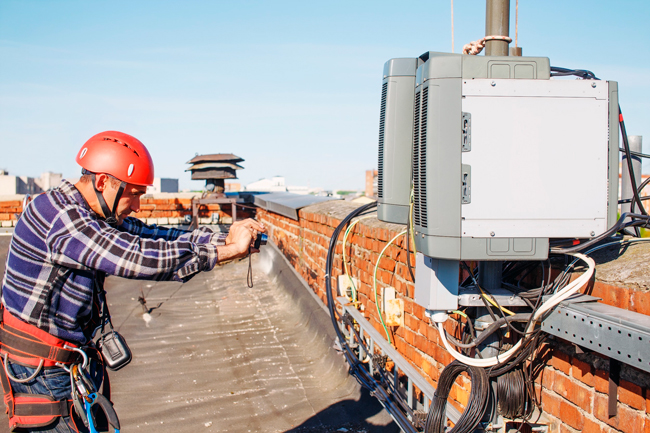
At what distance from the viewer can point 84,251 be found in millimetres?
2314

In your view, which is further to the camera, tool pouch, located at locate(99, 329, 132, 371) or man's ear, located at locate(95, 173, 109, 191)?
tool pouch, located at locate(99, 329, 132, 371)

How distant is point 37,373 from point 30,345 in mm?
154

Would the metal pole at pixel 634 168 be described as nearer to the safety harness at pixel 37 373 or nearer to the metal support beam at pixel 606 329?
the metal support beam at pixel 606 329

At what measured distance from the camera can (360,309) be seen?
468cm

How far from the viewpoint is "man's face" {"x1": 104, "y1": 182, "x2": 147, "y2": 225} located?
271 centimetres

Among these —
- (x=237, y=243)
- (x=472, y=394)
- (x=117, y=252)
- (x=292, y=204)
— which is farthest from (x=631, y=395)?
(x=292, y=204)

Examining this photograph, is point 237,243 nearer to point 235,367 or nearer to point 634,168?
point 634,168

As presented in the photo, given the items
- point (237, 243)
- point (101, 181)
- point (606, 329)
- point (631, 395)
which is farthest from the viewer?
point (101, 181)

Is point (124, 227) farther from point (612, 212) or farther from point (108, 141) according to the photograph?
point (612, 212)

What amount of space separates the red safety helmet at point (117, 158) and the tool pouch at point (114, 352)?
0.91 m

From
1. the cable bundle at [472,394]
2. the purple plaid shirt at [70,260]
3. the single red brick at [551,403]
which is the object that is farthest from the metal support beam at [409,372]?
the purple plaid shirt at [70,260]

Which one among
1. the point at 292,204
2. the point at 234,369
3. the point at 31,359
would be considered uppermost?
the point at 292,204

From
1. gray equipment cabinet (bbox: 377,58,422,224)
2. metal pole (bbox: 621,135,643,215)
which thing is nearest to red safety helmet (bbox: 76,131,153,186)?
gray equipment cabinet (bbox: 377,58,422,224)

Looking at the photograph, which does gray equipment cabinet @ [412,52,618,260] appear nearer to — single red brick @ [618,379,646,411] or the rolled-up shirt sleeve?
single red brick @ [618,379,646,411]
